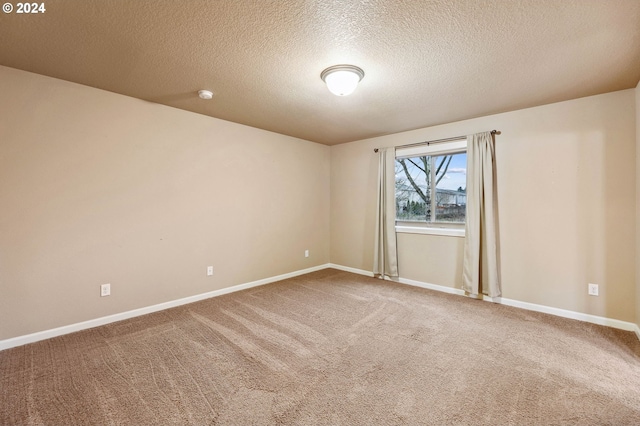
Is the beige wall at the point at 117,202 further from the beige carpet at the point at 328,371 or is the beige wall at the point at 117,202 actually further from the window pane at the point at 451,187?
the window pane at the point at 451,187

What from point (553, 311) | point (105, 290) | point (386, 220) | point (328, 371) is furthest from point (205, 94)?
point (553, 311)

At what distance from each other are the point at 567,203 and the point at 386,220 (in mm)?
2223

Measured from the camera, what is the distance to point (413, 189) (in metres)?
4.57

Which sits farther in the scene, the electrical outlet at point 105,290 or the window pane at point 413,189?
the window pane at point 413,189

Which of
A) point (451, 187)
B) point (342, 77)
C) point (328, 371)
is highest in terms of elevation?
point (342, 77)

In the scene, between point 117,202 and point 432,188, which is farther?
point 432,188

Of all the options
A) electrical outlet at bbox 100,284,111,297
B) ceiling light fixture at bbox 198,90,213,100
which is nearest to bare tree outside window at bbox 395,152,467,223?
ceiling light fixture at bbox 198,90,213,100

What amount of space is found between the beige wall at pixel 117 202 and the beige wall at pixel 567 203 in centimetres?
298

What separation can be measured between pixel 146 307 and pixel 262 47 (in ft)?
9.73

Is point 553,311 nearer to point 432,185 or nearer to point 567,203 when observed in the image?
point 567,203

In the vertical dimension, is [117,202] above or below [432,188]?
below

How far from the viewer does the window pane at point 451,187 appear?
13.2 feet

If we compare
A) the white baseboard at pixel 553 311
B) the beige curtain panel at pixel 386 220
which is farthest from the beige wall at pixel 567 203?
the beige curtain panel at pixel 386 220

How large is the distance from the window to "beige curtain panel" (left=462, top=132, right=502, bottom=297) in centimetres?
27
